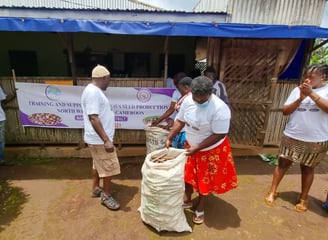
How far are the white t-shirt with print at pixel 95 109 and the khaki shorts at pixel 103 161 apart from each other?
137 mm

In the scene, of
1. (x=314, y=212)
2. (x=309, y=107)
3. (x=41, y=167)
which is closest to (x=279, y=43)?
(x=309, y=107)

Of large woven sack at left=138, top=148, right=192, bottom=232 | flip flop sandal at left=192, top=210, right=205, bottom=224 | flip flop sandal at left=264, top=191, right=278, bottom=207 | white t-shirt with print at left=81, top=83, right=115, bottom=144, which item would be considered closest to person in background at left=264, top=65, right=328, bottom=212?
flip flop sandal at left=264, top=191, right=278, bottom=207

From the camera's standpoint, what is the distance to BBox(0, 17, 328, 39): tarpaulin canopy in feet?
10.4

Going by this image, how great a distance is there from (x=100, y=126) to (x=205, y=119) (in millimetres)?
1128

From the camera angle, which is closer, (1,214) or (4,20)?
(1,214)

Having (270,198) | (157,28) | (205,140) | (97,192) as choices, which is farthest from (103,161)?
Answer: (270,198)

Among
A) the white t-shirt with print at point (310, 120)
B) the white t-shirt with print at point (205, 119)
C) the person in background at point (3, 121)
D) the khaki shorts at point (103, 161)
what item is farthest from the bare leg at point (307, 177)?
the person in background at point (3, 121)

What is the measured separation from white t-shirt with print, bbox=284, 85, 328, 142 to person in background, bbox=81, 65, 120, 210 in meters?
2.15

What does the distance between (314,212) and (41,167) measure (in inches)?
166

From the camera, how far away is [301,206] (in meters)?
2.92

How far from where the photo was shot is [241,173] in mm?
3895

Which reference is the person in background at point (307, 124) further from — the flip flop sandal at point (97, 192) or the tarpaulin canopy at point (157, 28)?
the flip flop sandal at point (97, 192)

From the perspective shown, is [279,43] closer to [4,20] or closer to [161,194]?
[161,194]

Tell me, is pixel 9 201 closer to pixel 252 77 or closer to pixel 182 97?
pixel 182 97
